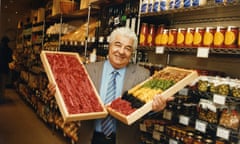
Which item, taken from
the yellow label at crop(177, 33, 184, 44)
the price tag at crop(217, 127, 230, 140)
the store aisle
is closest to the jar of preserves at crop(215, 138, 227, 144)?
the price tag at crop(217, 127, 230, 140)

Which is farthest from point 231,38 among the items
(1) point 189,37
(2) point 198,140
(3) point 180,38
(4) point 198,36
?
(2) point 198,140

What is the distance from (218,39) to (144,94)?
2.42ft

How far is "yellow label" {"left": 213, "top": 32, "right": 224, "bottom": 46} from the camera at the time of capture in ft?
7.00

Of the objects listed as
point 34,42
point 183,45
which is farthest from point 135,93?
point 34,42

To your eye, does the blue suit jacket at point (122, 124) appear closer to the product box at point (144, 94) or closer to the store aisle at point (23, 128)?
the product box at point (144, 94)

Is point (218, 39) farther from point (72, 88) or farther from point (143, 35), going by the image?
point (72, 88)

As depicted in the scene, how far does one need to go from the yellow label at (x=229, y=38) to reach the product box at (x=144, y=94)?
397 mm

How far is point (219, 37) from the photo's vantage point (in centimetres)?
215

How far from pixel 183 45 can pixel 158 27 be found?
1.87ft

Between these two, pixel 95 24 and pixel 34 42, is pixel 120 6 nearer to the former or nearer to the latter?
pixel 95 24

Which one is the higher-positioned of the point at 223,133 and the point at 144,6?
the point at 144,6

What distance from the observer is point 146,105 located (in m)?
1.78

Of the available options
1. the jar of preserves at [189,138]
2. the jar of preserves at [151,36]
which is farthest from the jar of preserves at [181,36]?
the jar of preserves at [189,138]

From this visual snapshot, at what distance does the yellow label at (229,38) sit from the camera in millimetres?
2074
